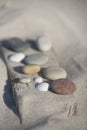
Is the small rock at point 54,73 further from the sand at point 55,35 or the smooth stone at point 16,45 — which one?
the smooth stone at point 16,45

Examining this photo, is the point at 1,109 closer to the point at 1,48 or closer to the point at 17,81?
the point at 17,81

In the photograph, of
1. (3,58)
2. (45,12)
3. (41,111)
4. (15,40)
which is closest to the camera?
(41,111)

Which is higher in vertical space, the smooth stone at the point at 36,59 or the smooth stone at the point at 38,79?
the smooth stone at the point at 36,59

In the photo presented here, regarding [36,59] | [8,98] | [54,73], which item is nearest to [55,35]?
[36,59]

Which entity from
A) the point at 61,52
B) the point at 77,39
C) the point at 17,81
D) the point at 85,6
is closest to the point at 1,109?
the point at 17,81

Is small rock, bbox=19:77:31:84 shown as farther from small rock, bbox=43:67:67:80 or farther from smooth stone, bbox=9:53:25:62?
smooth stone, bbox=9:53:25:62

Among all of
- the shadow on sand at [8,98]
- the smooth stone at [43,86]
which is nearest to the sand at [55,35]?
the shadow on sand at [8,98]
